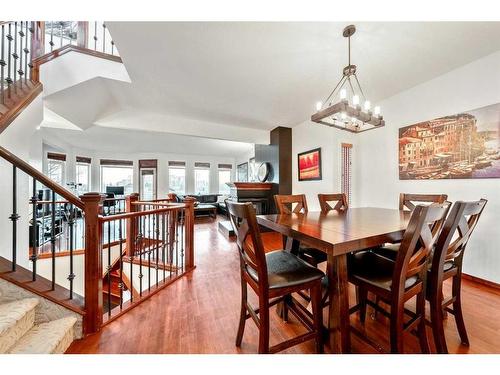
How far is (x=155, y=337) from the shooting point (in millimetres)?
1426

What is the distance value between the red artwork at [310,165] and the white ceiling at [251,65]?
2.77ft

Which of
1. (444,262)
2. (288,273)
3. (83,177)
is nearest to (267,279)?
(288,273)

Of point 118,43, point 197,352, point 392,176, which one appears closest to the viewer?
point 197,352

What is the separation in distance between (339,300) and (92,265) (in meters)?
1.70

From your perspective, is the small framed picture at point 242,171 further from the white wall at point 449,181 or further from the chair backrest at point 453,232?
the chair backrest at point 453,232

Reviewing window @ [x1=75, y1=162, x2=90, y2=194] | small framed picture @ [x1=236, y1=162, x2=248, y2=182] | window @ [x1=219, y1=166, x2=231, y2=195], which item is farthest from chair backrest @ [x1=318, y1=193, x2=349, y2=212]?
window @ [x1=75, y1=162, x2=90, y2=194]

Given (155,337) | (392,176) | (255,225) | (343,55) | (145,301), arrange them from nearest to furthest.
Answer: (255,225) → (155,337) → (145,301) → (343,55) → (392,176)

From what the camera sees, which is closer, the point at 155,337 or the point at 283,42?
the point at 155,337

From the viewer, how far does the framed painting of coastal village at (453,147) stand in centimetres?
212

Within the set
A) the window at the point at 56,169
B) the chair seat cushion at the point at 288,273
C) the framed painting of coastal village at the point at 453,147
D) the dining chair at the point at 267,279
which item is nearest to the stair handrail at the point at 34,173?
the dining chair at the point at 267,279
